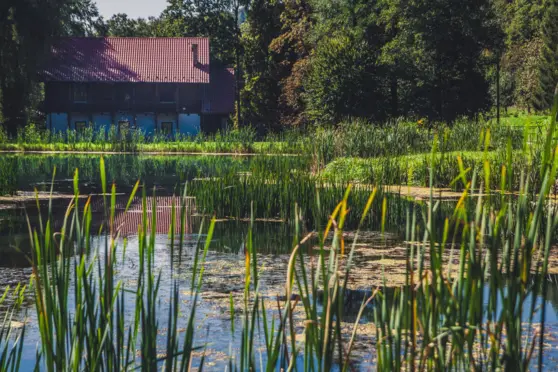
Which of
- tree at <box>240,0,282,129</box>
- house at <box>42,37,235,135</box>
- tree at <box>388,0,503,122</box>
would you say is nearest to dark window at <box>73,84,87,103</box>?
house at <box>42,37,235,135</box>

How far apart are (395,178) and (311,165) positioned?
453 centimetres

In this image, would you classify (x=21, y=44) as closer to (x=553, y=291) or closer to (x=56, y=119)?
(x=56, y=119)

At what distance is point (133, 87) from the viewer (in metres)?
48.6

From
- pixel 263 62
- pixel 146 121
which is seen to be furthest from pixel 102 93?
pixel 263 62

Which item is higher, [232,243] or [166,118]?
[166,118]

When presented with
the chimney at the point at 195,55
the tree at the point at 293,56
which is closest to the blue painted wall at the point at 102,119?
the chimney at the point at 195,55

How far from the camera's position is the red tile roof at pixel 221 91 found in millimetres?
49062

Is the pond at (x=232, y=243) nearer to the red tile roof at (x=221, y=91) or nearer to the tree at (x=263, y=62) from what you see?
the tree at (x=263, y=62)

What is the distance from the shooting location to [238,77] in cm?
5072

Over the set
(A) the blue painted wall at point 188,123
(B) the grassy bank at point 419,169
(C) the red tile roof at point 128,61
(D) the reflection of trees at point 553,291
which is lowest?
(D) the reflection of trees at point 553,291

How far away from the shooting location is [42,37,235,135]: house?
47406 millimetres

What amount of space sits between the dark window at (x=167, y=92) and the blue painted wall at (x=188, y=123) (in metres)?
1.10

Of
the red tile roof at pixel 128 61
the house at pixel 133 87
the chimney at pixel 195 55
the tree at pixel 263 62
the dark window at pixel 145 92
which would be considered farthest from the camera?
the dark window at pixel 145 92

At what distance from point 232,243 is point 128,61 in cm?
3902
